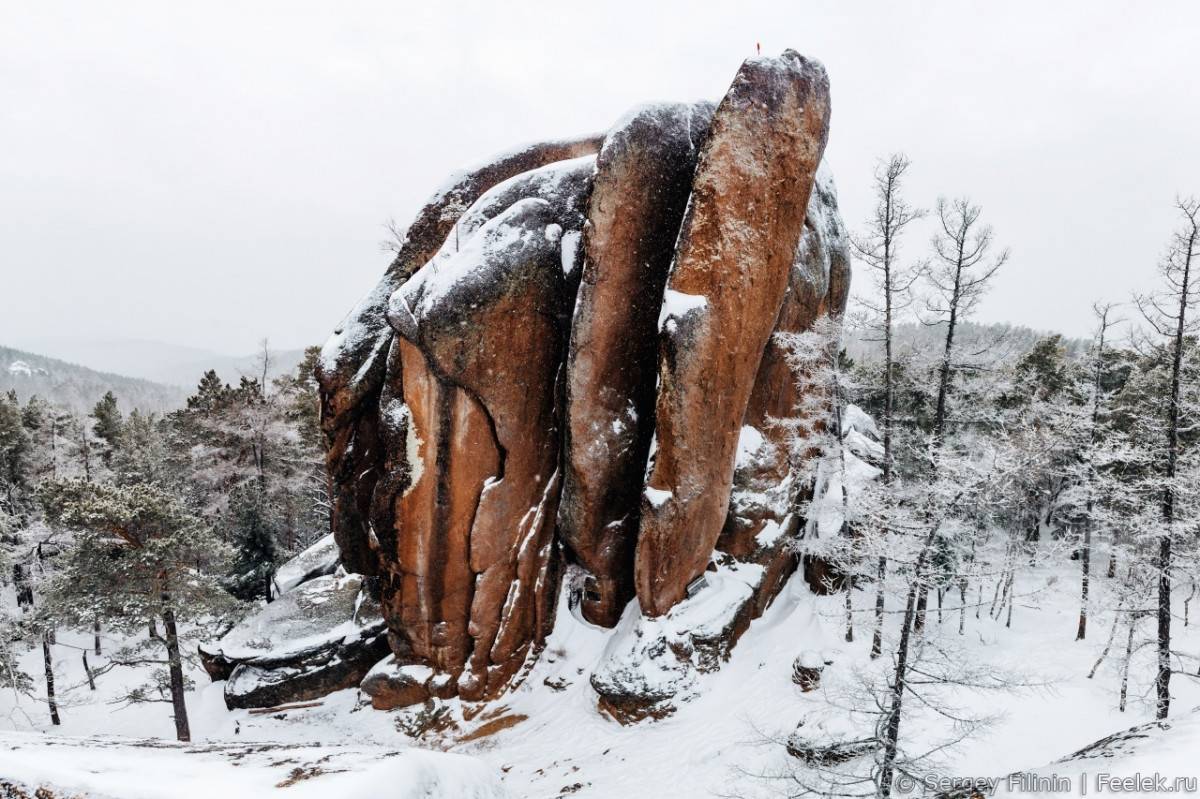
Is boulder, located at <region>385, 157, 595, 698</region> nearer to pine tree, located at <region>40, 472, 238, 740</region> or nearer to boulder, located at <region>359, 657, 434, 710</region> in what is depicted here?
boulder, located at <region>359, 657, 434, 710</region>

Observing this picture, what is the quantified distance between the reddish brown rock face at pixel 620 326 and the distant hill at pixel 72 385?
117m

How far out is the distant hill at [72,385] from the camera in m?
114

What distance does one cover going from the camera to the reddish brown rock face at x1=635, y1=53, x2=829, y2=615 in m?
13.5

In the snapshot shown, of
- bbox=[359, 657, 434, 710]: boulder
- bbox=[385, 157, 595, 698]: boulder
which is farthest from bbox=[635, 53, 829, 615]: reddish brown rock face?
bbox=[359, 657, 434, 710]: boulder

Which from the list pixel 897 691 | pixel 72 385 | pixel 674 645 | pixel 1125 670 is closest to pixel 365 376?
pixel 674 645

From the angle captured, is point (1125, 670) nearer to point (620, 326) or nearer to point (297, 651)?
point (620, 326)

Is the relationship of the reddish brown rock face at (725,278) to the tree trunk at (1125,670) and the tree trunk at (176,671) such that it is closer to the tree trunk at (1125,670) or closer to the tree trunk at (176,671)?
the tree trunk at (1125,670)

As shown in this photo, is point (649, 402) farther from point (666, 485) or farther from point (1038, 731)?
point (1038, 731)

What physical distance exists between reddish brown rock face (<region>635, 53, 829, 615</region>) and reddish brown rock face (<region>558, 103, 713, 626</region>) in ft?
4.05

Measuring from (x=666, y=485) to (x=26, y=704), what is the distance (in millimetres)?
27068

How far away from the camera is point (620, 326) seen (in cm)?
1502

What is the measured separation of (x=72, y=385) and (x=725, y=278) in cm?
15471

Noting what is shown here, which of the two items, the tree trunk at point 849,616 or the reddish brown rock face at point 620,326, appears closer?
the reddish brown rock face at point 620,326

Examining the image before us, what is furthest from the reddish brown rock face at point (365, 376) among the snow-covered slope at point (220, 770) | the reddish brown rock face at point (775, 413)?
the snow-covered slope at point (220, 770)
